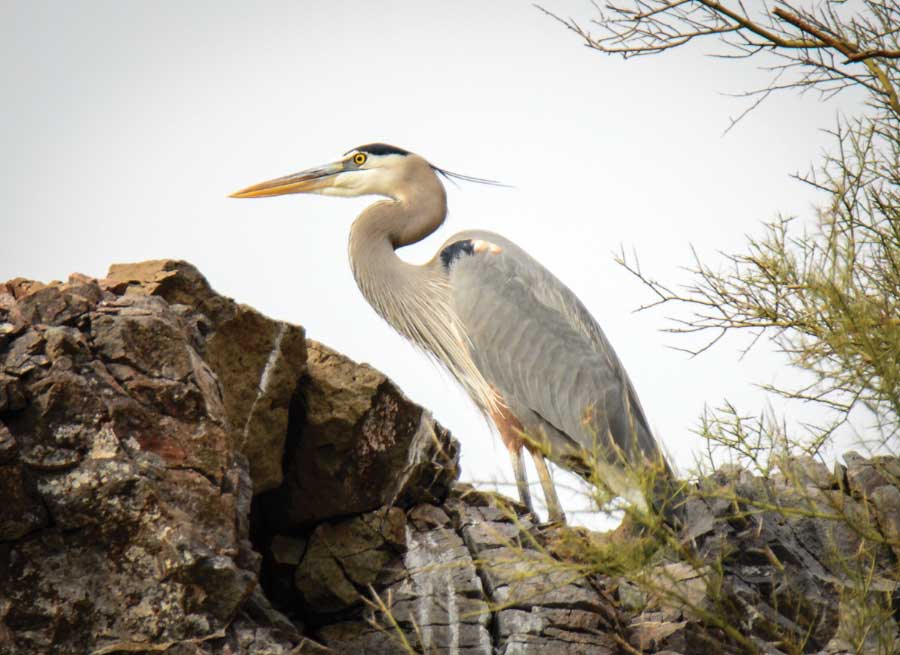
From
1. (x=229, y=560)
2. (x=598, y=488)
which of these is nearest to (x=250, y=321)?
(x=229, y=560)

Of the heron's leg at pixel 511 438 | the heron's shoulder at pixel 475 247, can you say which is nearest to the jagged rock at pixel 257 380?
the heron's leg at pixel 511 438

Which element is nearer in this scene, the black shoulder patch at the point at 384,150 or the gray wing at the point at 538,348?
the gray wing at the point at 538,348

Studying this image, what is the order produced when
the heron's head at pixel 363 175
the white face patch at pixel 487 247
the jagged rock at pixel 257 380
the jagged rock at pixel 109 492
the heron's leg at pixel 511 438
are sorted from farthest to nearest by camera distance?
the heron's head at pixel 363 175, the white face patch at pixel 487 247, the heron's leg at pixel 511 438, the jagged rock at pixel 257 380, the jagged rock at pixel 109 492

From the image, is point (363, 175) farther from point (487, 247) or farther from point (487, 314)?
point (487, 314)

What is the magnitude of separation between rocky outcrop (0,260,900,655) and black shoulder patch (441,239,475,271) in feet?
6.69

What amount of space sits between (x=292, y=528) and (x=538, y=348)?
2444mm

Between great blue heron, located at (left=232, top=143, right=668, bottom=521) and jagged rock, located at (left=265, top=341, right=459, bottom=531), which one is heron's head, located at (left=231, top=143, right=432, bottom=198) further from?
jagged rock, located at (left=265, top=341, right=459, bottom=531)

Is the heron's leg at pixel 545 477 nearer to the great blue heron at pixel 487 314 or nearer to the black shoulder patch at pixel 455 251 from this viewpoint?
the great blue heron at pixel 487 314

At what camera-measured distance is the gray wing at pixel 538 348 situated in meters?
6.92

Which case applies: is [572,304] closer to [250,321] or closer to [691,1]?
[250,321]

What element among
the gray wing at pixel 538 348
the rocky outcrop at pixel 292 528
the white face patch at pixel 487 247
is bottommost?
the rocky outcrop at pixel 292 528

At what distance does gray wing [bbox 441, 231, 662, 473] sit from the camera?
6918 mm

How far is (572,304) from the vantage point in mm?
7273

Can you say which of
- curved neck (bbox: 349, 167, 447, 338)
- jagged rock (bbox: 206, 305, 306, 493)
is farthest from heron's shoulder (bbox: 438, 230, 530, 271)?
jagged rock (bbox: 206, 305, 306, 493)
